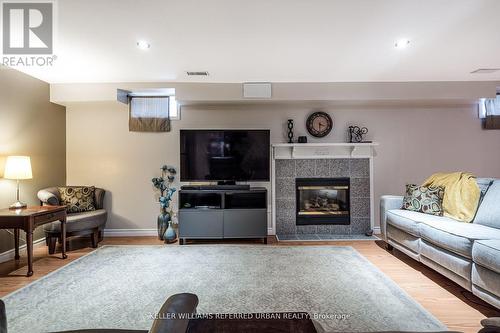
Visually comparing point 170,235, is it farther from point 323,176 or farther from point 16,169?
point 323,176

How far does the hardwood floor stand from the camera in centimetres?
205

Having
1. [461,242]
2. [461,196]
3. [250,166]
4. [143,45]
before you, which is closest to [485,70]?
[461,196]

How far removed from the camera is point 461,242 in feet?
7.38

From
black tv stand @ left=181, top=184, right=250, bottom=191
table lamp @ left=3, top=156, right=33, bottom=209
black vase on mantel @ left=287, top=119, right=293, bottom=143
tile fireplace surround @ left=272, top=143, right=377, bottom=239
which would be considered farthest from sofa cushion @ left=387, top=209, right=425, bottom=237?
table lamp @ left=3, top=156, right=33, bottom=209

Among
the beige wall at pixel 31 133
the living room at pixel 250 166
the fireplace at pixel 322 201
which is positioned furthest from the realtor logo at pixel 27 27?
the fireplace at pixel 322 201

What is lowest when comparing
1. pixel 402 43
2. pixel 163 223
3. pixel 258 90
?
pixel 163 223

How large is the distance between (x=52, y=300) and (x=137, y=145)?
2622 mm

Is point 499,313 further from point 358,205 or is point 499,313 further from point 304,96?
point 304,96

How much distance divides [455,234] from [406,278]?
0.67m

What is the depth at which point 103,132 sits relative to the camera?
4371mm

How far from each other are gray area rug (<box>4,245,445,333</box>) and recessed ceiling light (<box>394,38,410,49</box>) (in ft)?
7.73

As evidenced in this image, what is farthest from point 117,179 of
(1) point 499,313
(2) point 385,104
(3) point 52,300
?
(1) point 499,313

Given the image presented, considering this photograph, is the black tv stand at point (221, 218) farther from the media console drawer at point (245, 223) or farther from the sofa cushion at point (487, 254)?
the sofa cushion at point (487, 254)

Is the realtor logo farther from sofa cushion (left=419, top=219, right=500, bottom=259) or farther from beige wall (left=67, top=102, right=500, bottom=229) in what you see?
sofa cushion (left=419, top=219, right=500, bottom=259)
